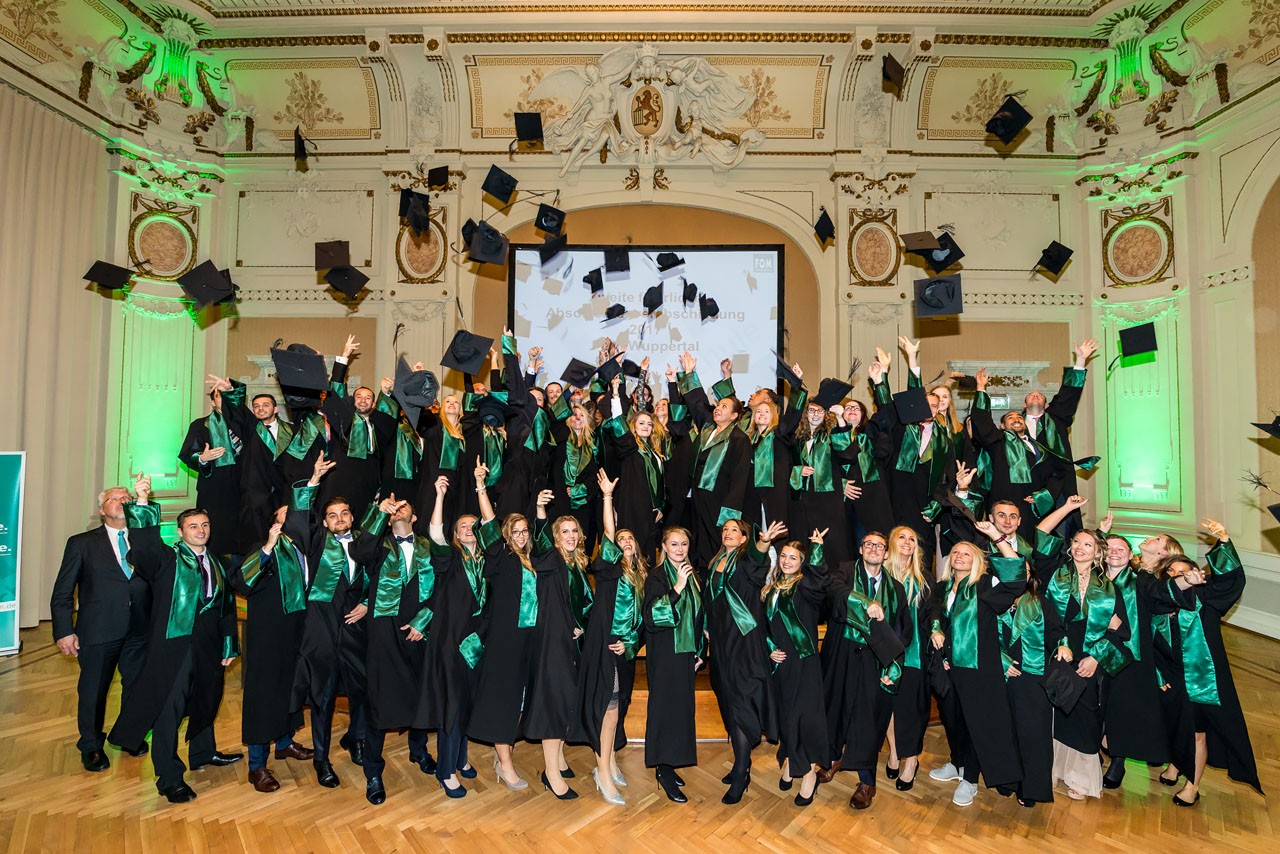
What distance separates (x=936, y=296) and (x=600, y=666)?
467cm

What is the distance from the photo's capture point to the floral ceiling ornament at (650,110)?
27.2ft

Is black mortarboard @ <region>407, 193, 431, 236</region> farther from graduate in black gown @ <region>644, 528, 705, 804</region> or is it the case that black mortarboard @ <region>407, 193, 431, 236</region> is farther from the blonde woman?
the blonde woman

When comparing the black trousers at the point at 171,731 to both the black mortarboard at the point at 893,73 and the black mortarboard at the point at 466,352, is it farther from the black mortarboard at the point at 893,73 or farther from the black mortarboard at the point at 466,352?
the black mortarboard at the point at 893,73

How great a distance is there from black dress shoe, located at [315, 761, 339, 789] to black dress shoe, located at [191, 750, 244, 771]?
0.59m

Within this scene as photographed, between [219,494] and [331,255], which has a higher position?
[331,255]

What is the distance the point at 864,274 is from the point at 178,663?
7294 millimetres

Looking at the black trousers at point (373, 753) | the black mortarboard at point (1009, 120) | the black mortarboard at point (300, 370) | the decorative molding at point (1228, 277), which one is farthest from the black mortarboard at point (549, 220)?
the decorative molding at point (1228, 277)

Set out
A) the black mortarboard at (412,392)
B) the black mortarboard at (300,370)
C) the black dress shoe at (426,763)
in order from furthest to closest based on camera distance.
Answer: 1. the black mortarboard at (412,392)
2. the black mortarboard at (300,370)
3. the black dress shoe at (426,763)

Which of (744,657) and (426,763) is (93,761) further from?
(744,657)

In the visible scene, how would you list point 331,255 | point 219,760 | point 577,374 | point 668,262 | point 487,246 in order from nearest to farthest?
point 219,760 < point 577,374 < point 487,246 < point 331,255 < point 668,262

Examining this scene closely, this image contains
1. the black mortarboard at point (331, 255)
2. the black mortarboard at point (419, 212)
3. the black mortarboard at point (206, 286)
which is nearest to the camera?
the black mortarboard at point (206, 286)

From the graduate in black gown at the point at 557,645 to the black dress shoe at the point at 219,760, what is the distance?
5.55 ft

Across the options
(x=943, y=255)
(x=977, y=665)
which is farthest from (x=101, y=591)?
(x=943, y=255)

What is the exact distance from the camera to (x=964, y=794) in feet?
12.3
